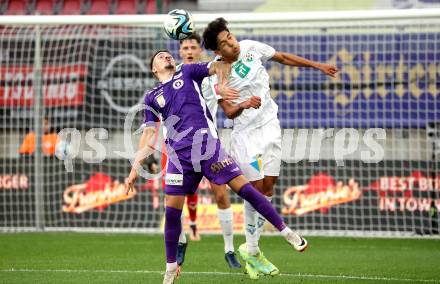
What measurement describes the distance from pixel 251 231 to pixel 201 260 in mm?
1613

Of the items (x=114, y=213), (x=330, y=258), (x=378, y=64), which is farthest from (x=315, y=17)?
(x=114, y=213)

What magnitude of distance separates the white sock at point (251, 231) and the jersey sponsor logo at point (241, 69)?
1.37 metres

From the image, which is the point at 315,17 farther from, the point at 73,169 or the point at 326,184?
the point at 73,169

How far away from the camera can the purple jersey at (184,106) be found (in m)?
7.36

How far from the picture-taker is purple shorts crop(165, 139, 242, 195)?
7273mm

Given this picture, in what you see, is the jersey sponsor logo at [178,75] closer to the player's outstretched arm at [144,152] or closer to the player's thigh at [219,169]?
the player's outstretched arm at [144,152]

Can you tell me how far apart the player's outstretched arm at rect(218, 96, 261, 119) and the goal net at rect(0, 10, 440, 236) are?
5.39m

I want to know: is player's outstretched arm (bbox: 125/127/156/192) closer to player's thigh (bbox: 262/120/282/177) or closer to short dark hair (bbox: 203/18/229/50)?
short dark hair (bbox: 203/18/229/50)

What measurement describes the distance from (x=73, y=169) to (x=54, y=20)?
2.71 meters

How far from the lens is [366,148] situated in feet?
45.4

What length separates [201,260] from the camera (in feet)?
32.6

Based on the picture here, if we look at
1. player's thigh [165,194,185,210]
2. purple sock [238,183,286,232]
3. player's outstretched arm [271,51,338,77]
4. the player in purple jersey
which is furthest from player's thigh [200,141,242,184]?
player's outstretched arm [271,51,338,77]

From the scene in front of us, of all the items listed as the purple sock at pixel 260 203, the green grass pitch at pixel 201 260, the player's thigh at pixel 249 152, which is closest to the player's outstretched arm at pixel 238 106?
the purple sock at pixel 260 203

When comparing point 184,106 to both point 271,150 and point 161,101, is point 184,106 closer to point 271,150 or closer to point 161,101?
point 161,101
